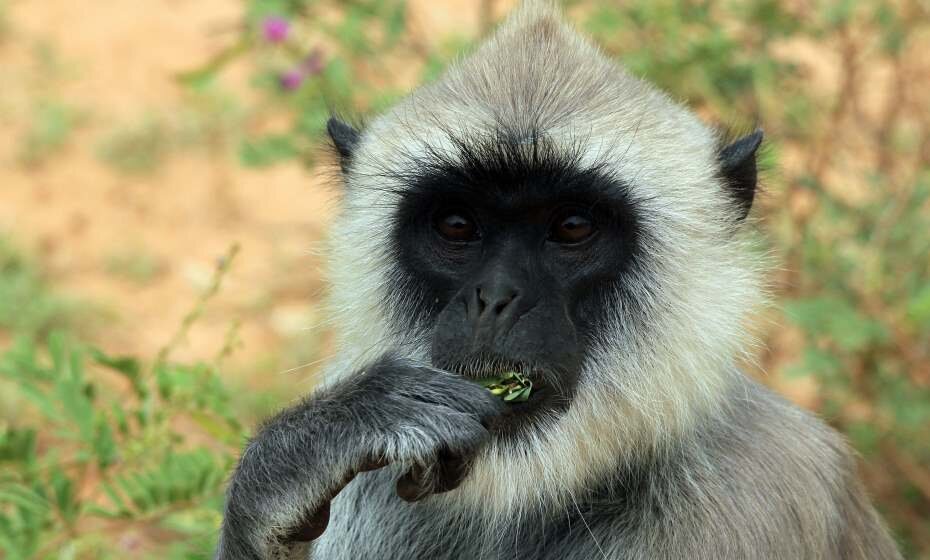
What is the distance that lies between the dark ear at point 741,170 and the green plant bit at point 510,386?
767mm

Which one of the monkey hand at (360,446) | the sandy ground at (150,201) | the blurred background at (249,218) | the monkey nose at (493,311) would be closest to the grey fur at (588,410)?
the monkey hand at (360,446)

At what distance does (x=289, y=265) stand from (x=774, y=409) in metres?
4.76

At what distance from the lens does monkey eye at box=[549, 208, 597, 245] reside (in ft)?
8.50

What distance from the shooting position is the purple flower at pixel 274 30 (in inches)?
187

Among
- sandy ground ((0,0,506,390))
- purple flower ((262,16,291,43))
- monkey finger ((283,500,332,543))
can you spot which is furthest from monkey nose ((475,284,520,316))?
sandy ground ((0,0,506,390))

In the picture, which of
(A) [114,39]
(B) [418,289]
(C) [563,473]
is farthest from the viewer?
(A) [114,39]

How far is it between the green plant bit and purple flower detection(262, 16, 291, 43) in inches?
107

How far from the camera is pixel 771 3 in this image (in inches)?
199

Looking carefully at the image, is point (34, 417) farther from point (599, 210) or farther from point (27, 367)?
point (599, 210)

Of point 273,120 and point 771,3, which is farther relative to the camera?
point 273,120

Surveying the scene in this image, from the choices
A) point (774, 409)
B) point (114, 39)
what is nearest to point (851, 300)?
point (774, 409)

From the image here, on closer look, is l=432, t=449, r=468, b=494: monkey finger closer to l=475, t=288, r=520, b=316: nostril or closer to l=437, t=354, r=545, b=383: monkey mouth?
l=437, t=354, r=545, b=383: monkey mouth

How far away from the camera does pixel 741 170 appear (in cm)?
285

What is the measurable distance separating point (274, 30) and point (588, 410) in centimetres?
275
